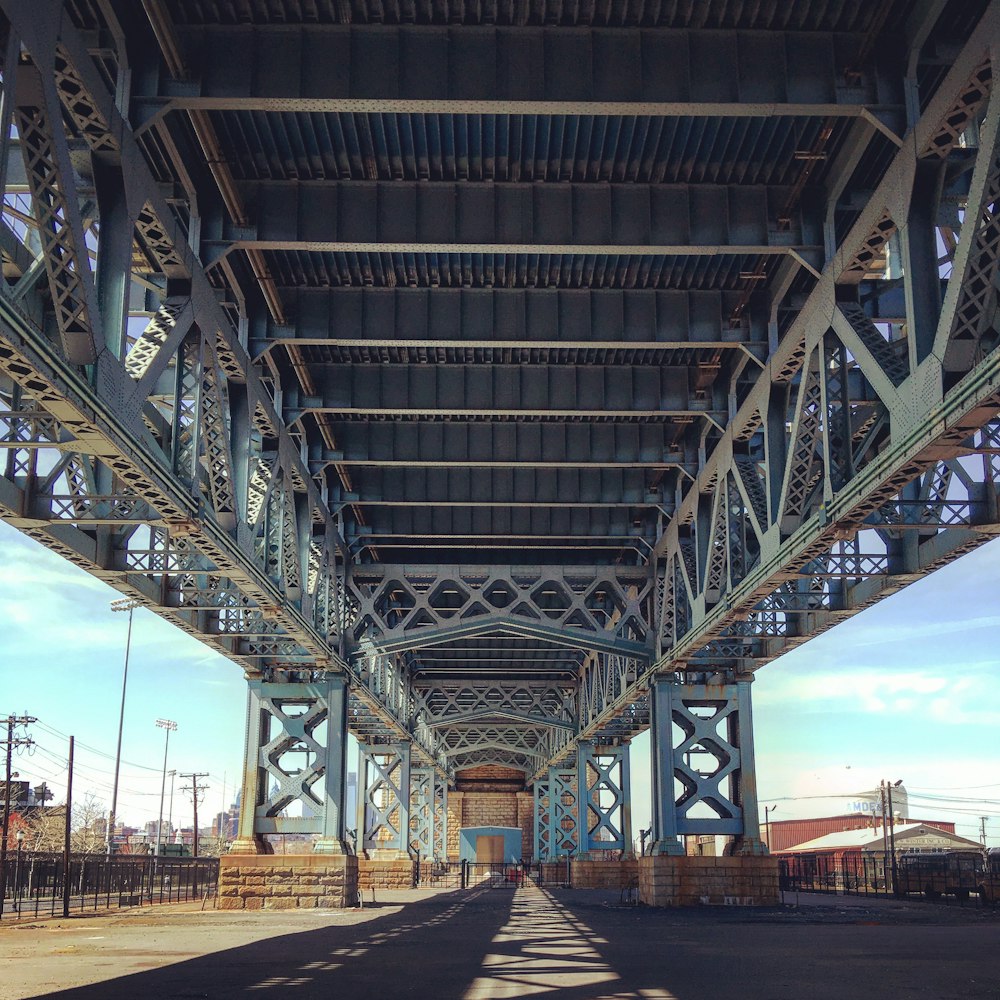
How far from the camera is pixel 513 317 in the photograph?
22.9 m

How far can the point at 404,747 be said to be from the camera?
54.1 metres

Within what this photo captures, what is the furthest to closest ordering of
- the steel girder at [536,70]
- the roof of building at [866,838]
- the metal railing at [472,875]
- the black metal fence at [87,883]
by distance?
1. the roof of building at [866,838]
2. the metal railing at [472,875]
3. the black metal fence at [87,883]
4. the steel girder at [536,70]

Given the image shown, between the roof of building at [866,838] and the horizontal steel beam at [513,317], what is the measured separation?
266 feet

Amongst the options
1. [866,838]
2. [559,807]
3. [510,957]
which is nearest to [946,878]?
[559,807]

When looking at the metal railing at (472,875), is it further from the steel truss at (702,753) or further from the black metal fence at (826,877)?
the steel truss at (702,753)

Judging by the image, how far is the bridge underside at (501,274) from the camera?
1444cm

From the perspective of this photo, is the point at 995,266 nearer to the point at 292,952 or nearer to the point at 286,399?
the point at 292,952

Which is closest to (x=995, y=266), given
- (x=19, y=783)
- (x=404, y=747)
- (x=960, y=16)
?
(x=960, y=16)

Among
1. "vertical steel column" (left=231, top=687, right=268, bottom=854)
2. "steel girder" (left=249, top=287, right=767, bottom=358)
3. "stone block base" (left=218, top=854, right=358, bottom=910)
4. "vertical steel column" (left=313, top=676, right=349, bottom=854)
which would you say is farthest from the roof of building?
"steel girder" (left=249, top=287, right=767, bottom=358)

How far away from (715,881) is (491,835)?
71343 mm

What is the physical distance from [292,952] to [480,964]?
3.29 metres

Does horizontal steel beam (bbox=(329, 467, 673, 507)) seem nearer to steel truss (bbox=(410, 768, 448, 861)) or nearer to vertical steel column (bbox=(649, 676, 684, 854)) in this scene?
vertical steel column (bbox=(649, 676, 684, 854))

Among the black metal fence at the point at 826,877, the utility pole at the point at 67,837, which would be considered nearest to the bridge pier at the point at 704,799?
the utility pole at the point at 67,837

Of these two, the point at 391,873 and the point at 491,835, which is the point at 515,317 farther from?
the point at 491,835
